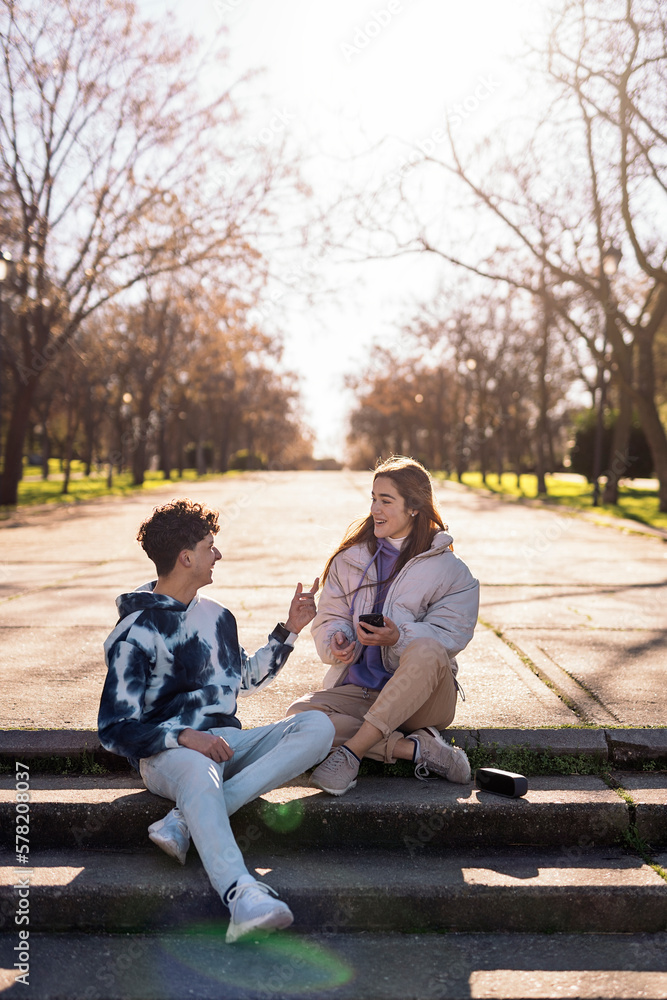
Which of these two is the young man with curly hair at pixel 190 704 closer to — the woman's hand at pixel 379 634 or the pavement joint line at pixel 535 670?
the woman's hand at pixel 379 634

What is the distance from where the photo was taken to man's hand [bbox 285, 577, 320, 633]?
3836 millimetres

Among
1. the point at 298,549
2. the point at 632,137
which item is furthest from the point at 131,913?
the point at 632,137

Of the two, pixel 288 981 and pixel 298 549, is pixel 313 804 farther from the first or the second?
pixel 298 549

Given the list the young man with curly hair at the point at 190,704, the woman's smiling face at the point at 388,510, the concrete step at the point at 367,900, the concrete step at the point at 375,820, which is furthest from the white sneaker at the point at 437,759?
the woman's smiling face at the point at 388,510

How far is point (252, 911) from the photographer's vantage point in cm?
278

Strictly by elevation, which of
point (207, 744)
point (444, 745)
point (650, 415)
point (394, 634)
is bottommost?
point (444, 745)

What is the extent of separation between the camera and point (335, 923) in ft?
10.1

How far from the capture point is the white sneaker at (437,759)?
375 centimetres

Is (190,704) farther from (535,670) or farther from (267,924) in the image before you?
(535,670)

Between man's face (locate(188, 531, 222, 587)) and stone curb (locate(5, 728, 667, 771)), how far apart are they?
0.95 meters

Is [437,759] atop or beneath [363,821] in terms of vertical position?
atop

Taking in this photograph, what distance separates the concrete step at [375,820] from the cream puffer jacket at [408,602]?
2.14 ft

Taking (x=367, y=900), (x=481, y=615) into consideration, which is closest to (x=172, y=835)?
(x=367, y=900)

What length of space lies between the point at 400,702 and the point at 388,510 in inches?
35.1
